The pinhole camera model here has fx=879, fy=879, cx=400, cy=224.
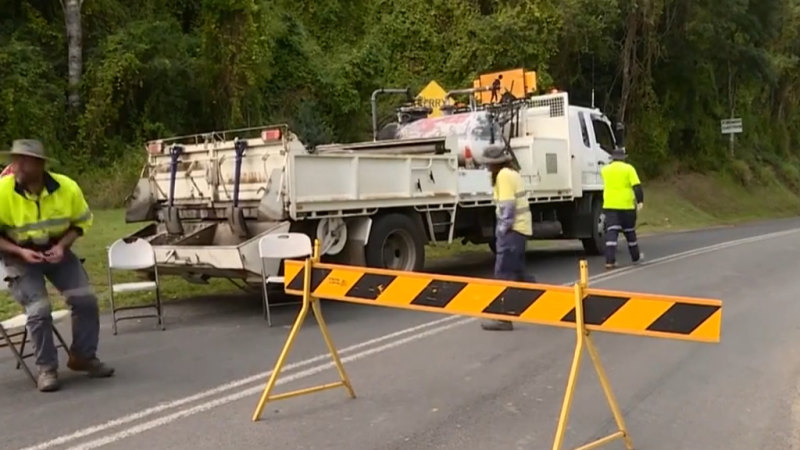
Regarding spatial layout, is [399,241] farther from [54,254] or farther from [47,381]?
[47,381]

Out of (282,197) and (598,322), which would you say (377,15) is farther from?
(598,322)

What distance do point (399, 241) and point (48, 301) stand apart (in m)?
5.08

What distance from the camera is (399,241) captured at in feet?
35.1

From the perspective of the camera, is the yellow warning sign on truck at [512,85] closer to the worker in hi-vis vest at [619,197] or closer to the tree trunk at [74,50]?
the worker in hi-vis vest at [619,197]

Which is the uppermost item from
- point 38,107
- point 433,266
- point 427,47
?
point 427,47

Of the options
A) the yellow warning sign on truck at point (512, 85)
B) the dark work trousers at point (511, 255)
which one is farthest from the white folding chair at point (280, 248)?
the yellow warning sign on truck at point (512, 85)

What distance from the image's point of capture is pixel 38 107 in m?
18.7

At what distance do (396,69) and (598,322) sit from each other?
2378 centimetres

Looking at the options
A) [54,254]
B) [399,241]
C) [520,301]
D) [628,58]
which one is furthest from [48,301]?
[628,58]

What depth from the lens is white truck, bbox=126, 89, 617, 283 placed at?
9.13 m

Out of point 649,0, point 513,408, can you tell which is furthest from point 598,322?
point 649,0

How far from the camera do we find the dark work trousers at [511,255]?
8.52m

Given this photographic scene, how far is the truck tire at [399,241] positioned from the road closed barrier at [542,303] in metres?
4.51

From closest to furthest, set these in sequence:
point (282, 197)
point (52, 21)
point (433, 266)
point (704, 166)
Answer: point (282, 197) → point (433, 266) → point (52, 21) → point (704, 166)
